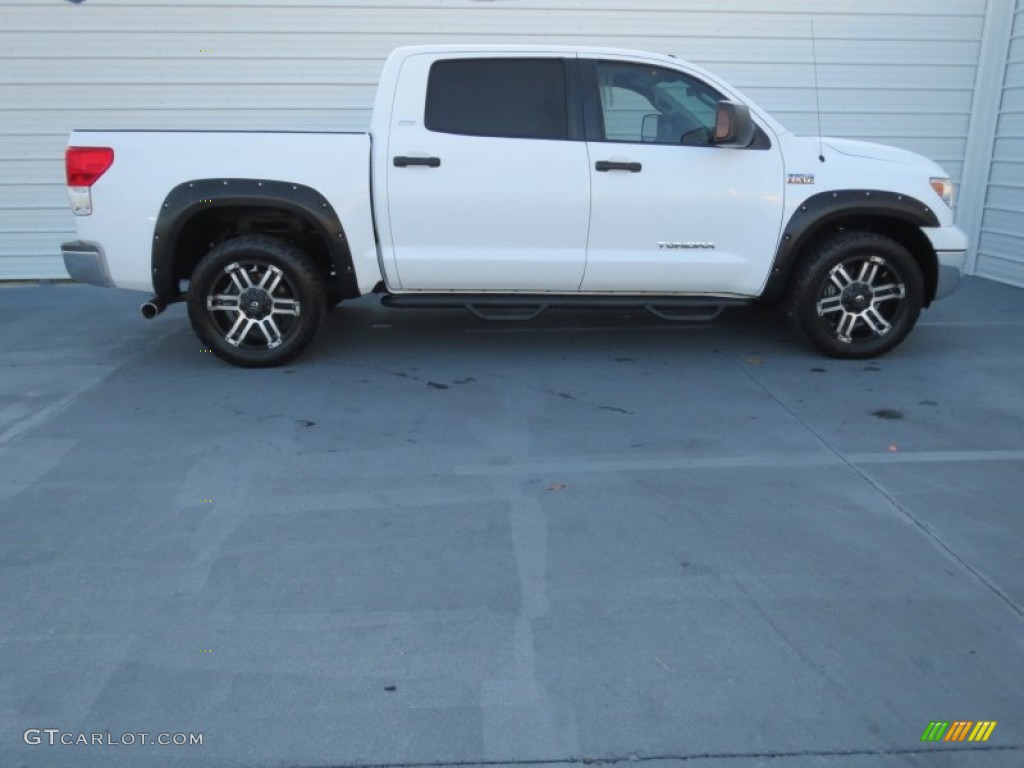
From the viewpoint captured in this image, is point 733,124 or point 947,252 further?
point 947,252

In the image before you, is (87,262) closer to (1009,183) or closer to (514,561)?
(514,561)

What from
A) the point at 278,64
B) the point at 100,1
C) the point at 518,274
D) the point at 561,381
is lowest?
the point at 561,381

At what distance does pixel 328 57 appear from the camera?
9.13 meters

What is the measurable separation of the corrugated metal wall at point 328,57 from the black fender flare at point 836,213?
3740 millimetres

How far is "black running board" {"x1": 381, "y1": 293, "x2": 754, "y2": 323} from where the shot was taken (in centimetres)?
621

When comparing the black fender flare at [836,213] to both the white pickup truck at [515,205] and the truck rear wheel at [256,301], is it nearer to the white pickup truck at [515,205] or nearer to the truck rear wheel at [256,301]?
the white pickup truck at [515,205]

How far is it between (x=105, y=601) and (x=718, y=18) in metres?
8.22

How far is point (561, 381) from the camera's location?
607 centimetres

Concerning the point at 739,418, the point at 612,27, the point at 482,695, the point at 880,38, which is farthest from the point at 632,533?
the point at 880,38

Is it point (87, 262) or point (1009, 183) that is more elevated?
point (87, 262)

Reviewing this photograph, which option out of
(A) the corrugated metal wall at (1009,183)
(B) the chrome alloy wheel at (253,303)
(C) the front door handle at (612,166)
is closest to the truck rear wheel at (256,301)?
(B) the chrome alloy wheel at (253,303)

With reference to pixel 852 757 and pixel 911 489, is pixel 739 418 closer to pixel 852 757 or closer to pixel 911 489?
pixel 911 489

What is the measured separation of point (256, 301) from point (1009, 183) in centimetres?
769
